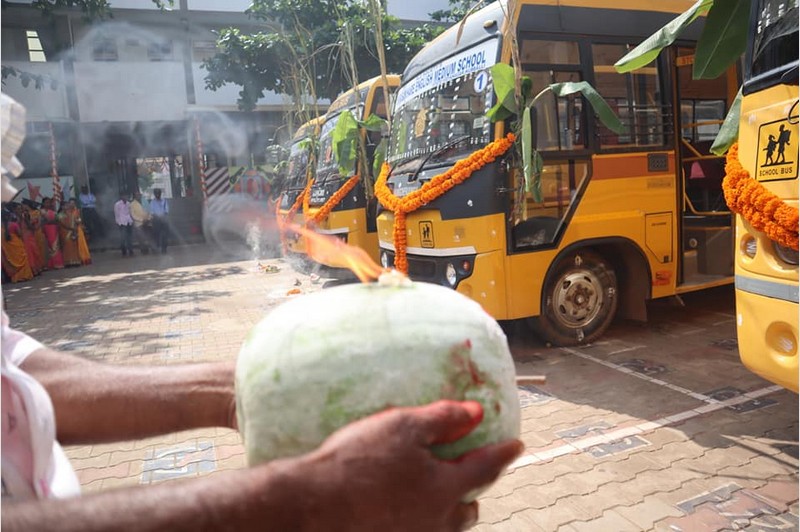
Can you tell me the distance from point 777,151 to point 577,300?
2519mm

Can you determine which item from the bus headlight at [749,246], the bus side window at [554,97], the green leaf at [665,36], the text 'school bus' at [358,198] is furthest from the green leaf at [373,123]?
the bus headlight at [749,246]

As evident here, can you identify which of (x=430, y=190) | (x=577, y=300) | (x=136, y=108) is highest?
(x=136, y=108)

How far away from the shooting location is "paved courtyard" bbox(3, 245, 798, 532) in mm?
2684

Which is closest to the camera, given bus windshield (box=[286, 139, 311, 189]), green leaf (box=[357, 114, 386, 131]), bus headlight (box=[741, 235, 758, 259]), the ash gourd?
the ash gourd

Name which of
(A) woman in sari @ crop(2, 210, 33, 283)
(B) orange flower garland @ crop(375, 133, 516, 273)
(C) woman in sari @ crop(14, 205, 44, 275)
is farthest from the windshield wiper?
(C) woman in sari @ crop(14, 205, 44, 275)

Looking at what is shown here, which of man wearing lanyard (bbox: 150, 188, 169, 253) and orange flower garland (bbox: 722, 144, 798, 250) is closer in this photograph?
orange flower garland (bbox: 722, 144, 798, 250)

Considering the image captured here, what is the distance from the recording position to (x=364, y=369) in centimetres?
99

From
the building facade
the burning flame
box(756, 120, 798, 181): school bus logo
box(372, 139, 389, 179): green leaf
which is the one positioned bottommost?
the burning flame

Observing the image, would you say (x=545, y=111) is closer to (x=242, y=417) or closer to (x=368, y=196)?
(x=368, y=196)

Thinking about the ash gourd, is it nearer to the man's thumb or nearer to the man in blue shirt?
the man's thumb

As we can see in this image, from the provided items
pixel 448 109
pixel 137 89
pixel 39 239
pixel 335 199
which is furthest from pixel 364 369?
pixel 137 89

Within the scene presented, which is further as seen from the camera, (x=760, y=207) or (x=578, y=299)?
(x=578, y=299)

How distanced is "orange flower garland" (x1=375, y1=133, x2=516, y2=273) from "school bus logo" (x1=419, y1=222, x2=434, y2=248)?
0.17 m

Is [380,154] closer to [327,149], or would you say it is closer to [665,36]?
[327,149]
